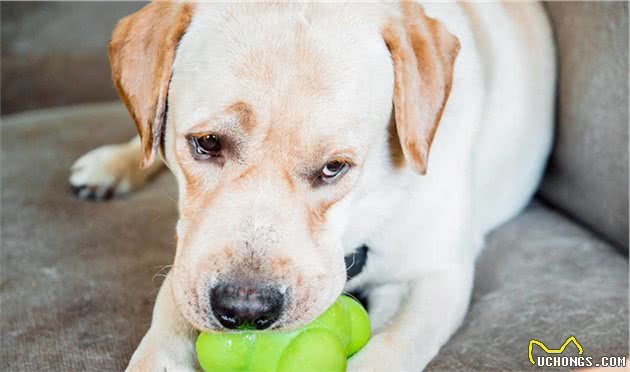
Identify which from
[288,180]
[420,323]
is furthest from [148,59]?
[420,323]

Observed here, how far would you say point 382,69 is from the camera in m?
1.42

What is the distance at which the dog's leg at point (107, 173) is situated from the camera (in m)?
2.18

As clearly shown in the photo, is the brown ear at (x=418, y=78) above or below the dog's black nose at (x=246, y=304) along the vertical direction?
above

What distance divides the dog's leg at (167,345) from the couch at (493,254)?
9 cm

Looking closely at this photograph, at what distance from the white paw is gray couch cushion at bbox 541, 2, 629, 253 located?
1148 mm

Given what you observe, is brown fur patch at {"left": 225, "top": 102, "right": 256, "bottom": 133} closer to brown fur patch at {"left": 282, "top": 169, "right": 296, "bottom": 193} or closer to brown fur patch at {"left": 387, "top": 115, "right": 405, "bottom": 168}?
brown fur patch at {"left": 282, "top": 169, "right": 296, "bottom": 193}

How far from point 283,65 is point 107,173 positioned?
1.06 m

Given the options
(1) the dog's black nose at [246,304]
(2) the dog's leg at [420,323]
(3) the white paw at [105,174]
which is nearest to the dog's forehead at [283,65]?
(1) the dog's black nose at [246,304]

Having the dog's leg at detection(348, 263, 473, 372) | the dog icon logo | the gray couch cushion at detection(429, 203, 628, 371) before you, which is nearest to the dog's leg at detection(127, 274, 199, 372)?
the dog's leg at detection(348, 263, 473, 372)

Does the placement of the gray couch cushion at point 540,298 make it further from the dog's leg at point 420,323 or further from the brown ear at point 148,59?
the brown ear at point 148,59

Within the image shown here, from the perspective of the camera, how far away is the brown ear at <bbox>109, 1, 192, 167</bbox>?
1.42 m

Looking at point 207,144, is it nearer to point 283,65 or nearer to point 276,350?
point 283,65

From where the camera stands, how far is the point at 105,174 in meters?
2.20
